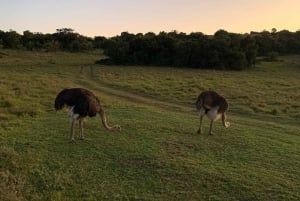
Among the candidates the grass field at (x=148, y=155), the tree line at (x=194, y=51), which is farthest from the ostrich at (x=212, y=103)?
the tree line at (x=194, y=51)

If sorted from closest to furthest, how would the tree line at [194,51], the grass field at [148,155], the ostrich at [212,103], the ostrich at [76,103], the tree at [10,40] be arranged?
the grass field at [148,155] → the ostrich at [76,103] → the ostrich at [212,103] → the tree line at [194,51] → the tree at [10,40]

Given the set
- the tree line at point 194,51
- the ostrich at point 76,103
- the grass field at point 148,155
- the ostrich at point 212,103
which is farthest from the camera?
the tree line at point 194,51

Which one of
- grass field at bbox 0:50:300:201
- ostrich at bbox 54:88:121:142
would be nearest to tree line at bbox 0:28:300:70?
grass field at bbox 0:50:300:201

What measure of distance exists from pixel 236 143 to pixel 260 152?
2.89 feet

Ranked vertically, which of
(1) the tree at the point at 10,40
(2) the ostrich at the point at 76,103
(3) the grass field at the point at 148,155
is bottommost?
(3) the grass field at the point at 148,155

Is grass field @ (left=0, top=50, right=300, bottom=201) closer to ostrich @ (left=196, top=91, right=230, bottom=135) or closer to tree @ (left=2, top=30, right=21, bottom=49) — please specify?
ostrich @ (left=196, top=91, right=230, bottom=135)

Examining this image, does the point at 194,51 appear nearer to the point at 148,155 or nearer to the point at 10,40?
the point at 10,40

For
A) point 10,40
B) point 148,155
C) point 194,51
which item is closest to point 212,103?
point 148,155

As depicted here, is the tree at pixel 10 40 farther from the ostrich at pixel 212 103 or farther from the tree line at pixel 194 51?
the ostrich at pixel 212 103

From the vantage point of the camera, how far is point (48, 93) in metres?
22.0

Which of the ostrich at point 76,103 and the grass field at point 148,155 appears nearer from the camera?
the grass field at point 148,155

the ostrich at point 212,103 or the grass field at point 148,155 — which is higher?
the ostrich at point 212,103

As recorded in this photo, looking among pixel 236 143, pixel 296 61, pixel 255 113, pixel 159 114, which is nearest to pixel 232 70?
pixel 296 61

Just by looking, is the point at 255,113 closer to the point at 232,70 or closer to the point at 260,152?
the point at 260,152
